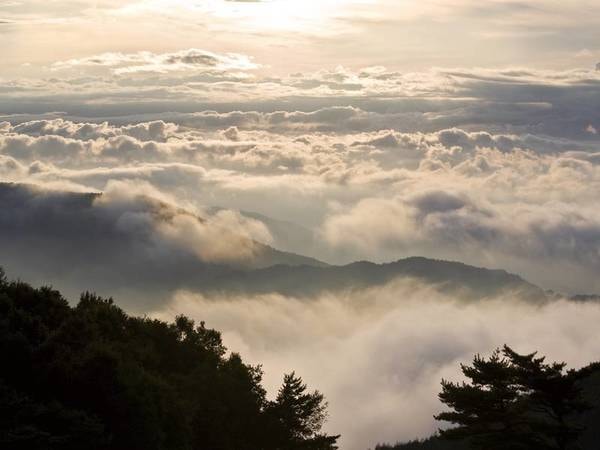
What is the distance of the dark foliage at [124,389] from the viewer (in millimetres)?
57406

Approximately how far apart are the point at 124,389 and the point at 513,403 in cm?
2834

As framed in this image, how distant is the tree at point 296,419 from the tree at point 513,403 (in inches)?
1202

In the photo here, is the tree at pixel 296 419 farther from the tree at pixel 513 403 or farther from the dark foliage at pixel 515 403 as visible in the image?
the tree at pixel 513 403

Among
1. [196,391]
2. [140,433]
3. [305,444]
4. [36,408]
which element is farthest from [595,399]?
[36,408]

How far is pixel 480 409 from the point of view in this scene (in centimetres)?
6025

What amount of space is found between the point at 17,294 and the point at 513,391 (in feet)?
139

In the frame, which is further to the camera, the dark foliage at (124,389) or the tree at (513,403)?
the dark foliage at (124,389)

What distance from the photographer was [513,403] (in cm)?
6122

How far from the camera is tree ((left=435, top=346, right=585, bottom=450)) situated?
56.4 metres

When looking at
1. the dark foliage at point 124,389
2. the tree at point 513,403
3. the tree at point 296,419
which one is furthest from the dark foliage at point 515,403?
the tree at point 296,419

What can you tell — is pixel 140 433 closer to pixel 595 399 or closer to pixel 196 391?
pixel 196 391

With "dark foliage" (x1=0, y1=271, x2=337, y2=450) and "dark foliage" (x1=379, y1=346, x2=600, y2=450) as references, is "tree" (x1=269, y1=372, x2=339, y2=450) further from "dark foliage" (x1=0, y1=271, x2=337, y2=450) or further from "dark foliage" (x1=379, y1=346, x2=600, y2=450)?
"dark foliage" (x1=379, y1=346, x2=600, y2=450)

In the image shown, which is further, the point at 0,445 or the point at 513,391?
the point at 513,391

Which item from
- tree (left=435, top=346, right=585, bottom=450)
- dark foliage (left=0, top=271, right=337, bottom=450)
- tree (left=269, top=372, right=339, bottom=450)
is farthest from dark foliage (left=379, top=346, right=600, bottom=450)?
tree (left=269, top=372, right=339, bottom=450)
